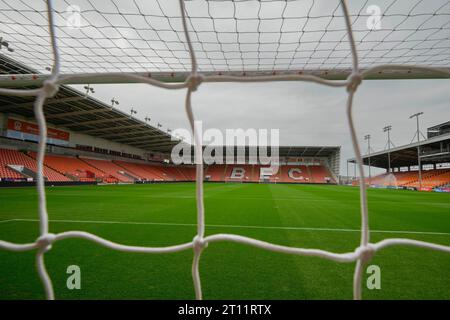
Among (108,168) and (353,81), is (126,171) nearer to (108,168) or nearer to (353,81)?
(108,168)

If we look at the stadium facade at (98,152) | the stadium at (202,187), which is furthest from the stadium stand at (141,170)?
the stadium at (202,187)

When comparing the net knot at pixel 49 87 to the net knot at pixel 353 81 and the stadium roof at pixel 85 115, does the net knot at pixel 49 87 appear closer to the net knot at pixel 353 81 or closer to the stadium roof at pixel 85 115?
the net knot at pixel 353 81

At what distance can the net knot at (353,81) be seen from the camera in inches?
47.9

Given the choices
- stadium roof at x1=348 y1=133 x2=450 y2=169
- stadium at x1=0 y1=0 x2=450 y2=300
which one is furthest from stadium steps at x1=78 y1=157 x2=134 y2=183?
stadium roof at x1=348 y1=133 x2=450 y2=169

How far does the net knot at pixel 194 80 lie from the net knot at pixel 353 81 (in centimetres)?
80

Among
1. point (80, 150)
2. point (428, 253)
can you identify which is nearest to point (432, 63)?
point (428, 253)

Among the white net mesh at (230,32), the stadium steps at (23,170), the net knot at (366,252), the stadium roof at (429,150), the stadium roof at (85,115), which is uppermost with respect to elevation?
the stadium roof at (85,115)

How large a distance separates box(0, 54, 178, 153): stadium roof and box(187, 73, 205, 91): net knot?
10.2 meters

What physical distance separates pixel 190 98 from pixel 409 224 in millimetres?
4889

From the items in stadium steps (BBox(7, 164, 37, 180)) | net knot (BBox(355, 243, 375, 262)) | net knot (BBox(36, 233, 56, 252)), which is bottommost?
net knot (BBox(355, 243, 375, 262))

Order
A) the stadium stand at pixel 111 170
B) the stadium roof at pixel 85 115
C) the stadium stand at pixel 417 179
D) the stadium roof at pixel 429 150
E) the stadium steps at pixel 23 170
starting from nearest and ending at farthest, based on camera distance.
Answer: the stadium roof at pixel 85 115
the stadium steps at pixel 23 170
the stadium roof at pixel 429 150
the stadium stand at pixel 111 170
the stadium stand at pixel 417 179

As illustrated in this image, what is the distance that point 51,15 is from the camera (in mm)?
1337

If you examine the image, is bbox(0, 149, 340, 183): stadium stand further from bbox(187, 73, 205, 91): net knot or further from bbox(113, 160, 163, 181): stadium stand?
bbox(187, 73, 205, 91): net knot

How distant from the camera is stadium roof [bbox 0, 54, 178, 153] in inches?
488
